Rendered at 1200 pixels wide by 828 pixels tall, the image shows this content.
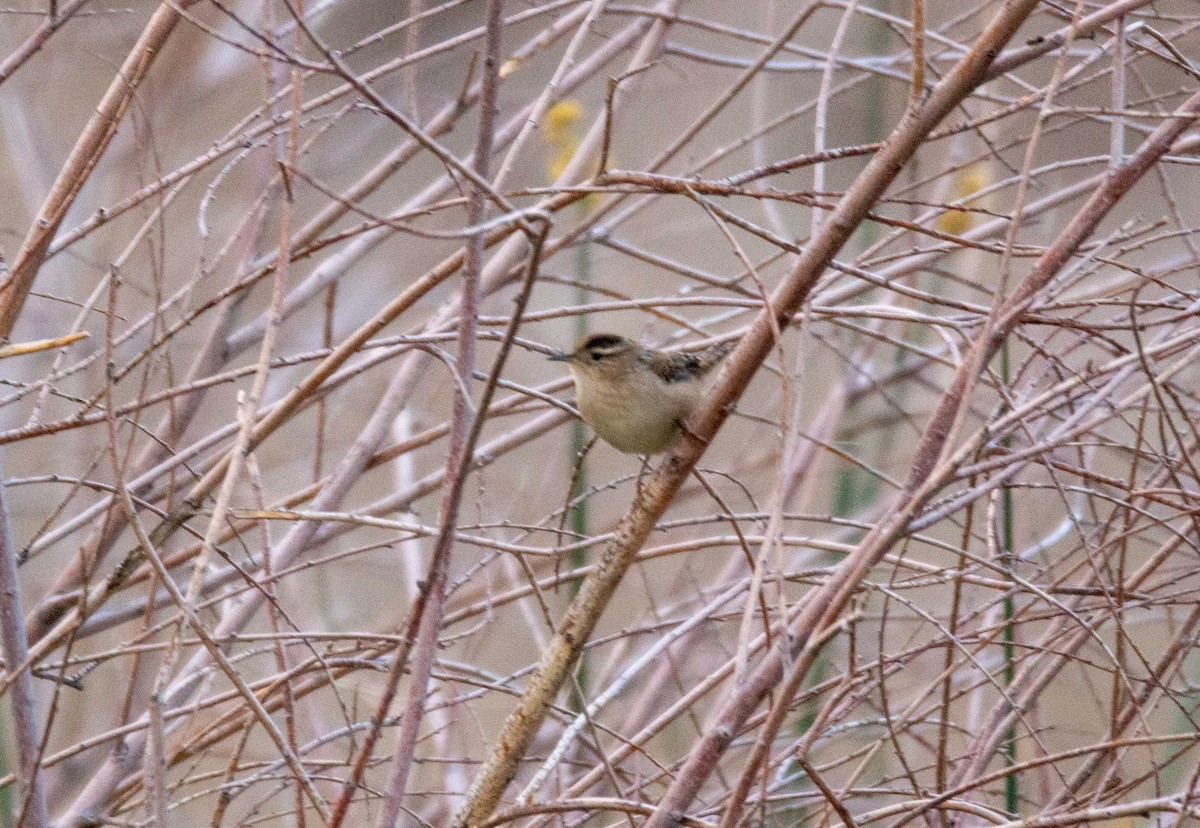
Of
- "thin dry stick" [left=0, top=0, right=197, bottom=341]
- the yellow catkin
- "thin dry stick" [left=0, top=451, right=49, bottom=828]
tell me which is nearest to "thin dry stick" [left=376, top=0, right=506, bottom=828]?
"thin dry stick" [left=0, top=451, right=49, bottom=828]

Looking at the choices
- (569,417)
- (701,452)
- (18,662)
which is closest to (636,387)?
(569,417)

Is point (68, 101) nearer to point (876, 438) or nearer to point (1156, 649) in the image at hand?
point (876, 438)

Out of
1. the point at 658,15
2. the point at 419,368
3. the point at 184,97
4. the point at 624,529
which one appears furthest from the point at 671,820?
the point at 184,97

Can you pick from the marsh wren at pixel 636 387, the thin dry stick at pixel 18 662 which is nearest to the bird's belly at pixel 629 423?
the marsh wren at pixel 636 387

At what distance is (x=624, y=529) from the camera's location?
152 centimetres

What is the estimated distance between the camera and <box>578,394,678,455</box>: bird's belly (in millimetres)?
2152

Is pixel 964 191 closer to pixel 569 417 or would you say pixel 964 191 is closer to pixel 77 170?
pixel 569 417

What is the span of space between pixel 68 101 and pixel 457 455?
15.8 ft

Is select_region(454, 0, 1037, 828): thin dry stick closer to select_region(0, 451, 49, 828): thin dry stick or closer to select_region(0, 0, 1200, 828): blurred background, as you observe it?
select_region(0, 0, 1200, 828): blurred background

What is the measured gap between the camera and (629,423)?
2.15 meters

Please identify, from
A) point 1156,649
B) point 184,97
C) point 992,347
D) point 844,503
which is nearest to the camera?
point 992,347

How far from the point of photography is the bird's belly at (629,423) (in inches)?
84.7

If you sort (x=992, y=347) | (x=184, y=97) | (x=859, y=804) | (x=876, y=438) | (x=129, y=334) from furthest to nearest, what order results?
(x=876, y=438) < (x=184, y=97) < (x=859, y=804) < (x=129, y=334) < (x=992, y=347)

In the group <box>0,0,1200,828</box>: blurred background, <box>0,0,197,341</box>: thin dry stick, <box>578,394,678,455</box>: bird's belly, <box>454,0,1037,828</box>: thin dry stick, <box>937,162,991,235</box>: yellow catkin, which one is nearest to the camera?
<box>454,0,1037,828</box>: thin dry stick
